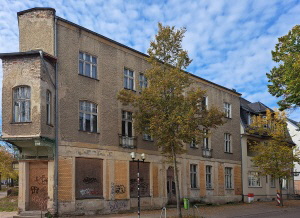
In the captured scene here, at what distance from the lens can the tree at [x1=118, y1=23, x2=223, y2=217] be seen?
2150 cm

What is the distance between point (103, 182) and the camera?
24719mm

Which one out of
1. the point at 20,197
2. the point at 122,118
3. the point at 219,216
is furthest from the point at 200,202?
the point at 20,197

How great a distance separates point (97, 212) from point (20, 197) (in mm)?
4703

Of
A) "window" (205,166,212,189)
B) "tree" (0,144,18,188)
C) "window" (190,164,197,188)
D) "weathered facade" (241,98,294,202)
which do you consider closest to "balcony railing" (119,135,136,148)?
"window" (190,164,197,188)

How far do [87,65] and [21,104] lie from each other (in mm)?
5410

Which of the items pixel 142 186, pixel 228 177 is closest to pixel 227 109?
pixel 228 177

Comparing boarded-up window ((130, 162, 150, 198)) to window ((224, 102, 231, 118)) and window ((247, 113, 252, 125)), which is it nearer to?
window ((224, 102, 231, 118))

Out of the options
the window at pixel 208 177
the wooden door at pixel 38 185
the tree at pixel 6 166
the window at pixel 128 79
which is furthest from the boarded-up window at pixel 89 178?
the tree at pixel 6 166

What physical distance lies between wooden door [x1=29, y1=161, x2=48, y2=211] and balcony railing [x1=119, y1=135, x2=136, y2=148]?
5888 millimetres

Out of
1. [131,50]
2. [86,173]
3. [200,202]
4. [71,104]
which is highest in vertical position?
[131,50]

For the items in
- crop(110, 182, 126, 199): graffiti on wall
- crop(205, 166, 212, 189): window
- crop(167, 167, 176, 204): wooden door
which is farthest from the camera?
crop(205, 166, 212, 189): window

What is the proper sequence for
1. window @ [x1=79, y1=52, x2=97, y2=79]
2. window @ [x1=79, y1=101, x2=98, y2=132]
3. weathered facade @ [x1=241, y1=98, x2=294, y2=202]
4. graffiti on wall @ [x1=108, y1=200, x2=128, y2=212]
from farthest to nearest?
1. weathered facade @ [x1=241, y1=98, x2=294, y2=202]
2. graffiti on wall @ [x1=108, y1=200, x2=128, y2=212]
3. window @ [x1=79, y1=52, x2=97, y2=79]
4. window @ [x1=79, y1=101, x2=98, y2=132]

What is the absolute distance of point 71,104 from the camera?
2331 cm

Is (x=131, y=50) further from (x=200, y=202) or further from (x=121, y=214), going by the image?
(x=200, y=202)
